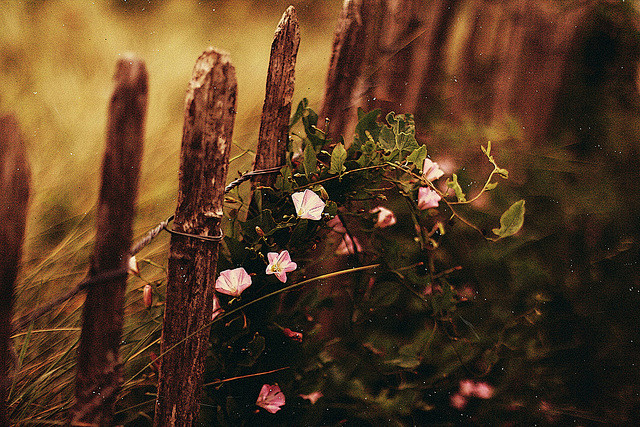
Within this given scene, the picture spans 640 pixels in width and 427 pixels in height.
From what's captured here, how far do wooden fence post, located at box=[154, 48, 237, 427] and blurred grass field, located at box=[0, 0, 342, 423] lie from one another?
0.10 metres

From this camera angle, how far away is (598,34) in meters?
1.48

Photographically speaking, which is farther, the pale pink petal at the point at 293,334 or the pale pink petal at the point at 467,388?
the pale pink petal at the point at 467,388

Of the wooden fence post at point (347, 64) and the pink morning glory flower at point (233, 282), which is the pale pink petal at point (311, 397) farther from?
the wooden fence post at point (347, 64)

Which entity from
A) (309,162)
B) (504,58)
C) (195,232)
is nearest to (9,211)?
(195,232)

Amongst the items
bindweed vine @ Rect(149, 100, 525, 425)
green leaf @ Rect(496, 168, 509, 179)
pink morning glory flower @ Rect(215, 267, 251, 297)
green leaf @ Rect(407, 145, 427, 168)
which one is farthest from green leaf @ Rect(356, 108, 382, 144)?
pink morning glory flower @ Rect(215, 267, 251, 297)

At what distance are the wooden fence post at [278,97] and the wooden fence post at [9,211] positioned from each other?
369mm

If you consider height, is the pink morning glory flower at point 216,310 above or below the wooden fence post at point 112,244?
below

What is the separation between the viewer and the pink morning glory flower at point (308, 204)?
66 centimetres

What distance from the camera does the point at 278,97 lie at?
705 millimetres

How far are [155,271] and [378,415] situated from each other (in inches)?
23.8

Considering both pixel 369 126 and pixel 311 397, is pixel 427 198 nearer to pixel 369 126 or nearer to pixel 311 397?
pixel 369 126

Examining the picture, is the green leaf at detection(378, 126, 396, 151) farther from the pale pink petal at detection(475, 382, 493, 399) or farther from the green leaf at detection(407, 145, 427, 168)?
the pale pink petal at detection(475, 382, 493, 399)

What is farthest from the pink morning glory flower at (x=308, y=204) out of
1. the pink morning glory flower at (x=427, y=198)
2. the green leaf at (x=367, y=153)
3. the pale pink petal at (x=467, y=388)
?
the pale pink petal at (x=467, y=388)

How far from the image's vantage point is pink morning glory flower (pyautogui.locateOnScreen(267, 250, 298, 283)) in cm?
65
